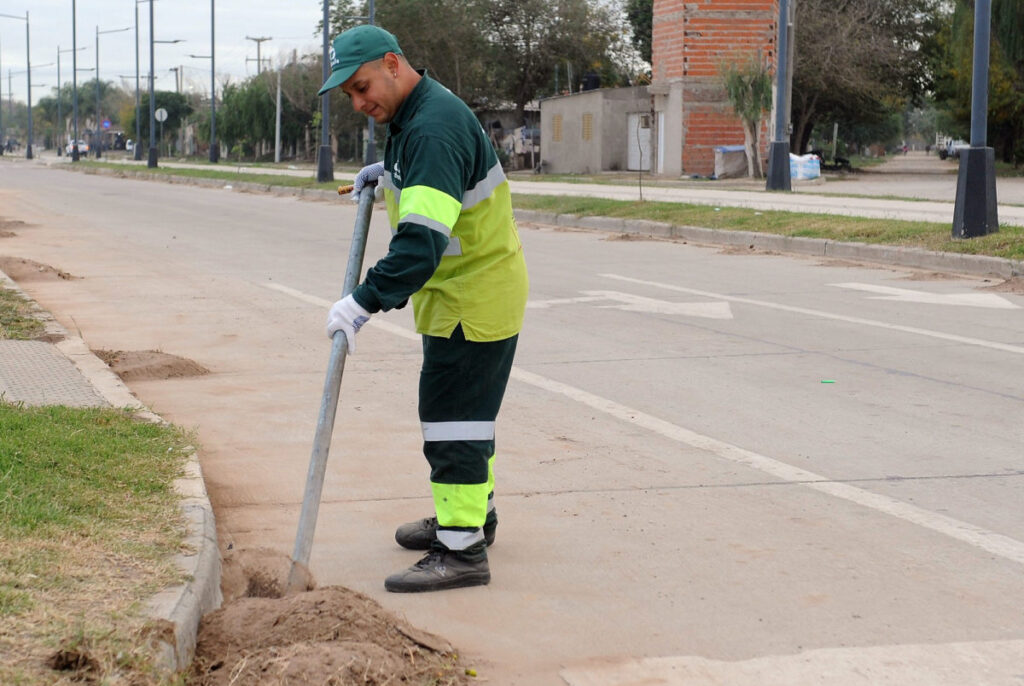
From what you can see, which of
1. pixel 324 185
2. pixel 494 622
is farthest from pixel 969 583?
pixel 324 185

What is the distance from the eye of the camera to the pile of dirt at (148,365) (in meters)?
7.83

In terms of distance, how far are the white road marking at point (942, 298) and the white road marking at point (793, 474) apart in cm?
471

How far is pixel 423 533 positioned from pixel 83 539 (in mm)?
1124

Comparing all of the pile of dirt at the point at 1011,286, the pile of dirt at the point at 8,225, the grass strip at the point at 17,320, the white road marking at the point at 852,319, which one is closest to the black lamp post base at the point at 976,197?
the pile of dirt at the point at 1011,286

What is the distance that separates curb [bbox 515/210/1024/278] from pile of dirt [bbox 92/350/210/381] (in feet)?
26.8

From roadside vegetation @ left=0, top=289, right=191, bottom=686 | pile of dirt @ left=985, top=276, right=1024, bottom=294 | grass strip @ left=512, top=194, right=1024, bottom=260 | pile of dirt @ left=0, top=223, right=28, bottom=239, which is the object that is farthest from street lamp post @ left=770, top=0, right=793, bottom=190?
roadside vegetation @ left=0, top=289, right=191, bottom=686

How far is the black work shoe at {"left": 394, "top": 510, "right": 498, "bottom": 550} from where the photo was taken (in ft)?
15.0

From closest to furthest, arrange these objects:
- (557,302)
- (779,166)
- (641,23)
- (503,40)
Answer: (557,302) → (779,166) → (503,40) → (641,23)

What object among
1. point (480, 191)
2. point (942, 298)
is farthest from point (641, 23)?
point (480, 191)

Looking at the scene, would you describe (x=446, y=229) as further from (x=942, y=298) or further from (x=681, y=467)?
(x=942, y=298)

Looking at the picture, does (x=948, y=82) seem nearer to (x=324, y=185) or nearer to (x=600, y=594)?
(x=324, y=185)

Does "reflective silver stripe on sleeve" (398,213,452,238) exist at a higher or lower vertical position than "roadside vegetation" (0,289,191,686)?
higher

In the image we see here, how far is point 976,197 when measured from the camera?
14375 mm

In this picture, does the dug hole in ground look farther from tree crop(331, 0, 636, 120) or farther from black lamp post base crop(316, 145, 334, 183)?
tree crop(331, 0, 636, 120)
